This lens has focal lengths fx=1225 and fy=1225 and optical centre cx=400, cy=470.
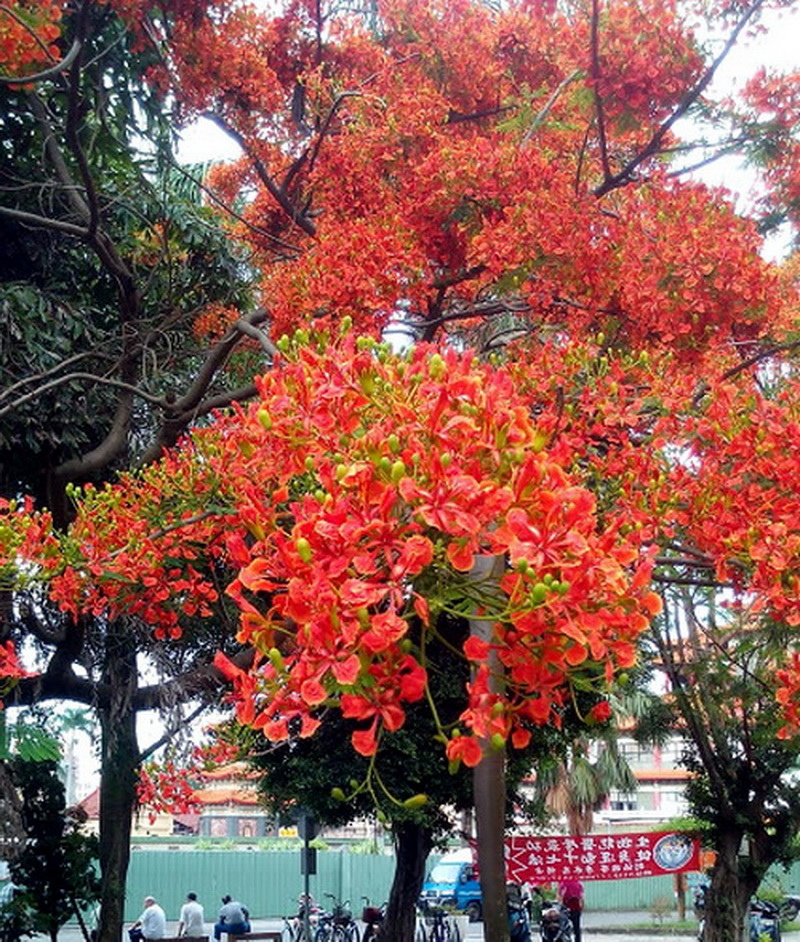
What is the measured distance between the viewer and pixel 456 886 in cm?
2645

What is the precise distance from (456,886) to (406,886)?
1363 centimetres

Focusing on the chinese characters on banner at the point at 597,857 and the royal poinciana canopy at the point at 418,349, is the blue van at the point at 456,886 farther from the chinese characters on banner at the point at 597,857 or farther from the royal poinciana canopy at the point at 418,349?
the royal poinciana canopy at the point at 418,349

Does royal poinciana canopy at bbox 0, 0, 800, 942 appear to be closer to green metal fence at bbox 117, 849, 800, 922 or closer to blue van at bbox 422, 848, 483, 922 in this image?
green metal fence at bbox 117, 849, 800, 922

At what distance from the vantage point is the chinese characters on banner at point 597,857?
14.9 meters

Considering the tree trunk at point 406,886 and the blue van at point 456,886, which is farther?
the blue van at point 456,886

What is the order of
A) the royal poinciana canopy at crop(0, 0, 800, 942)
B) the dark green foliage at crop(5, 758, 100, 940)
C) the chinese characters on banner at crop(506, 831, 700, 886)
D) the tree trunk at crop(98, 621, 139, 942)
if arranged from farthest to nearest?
1. the chinese characters on banner at crop(506, 831, 700, 886)
2. the dark green foliage at crop(5, 758, 100, 940)
3. the tree trunk at crop(98, 621, 139, 942)
4. the royal poinciana canopy at crop(0, 0, 800, 942)

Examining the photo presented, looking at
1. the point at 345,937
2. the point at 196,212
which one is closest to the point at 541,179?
the point at 196,212

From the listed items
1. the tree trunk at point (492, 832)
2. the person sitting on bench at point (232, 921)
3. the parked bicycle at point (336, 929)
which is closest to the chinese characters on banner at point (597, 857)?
the parked bicycle at point (336, 929)

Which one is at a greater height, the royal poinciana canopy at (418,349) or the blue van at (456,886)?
the royal poinciana canopy at (418,349)

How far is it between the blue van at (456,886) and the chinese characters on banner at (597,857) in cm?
1054

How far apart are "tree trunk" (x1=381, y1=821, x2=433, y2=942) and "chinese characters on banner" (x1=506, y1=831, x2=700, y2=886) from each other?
160 centimetres

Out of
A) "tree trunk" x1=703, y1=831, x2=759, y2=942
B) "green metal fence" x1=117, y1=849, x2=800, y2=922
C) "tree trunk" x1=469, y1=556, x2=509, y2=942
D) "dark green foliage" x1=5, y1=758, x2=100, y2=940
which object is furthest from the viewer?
"green metal fence" x1=117, y1=849, x2=800, y2=922

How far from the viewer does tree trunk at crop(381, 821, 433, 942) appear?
1348 centimetres

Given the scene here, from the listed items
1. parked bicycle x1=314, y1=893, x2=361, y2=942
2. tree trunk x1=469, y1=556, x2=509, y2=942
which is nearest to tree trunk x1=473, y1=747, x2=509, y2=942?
tree trunk x1=469, y1=556, x2=509, y2=942
